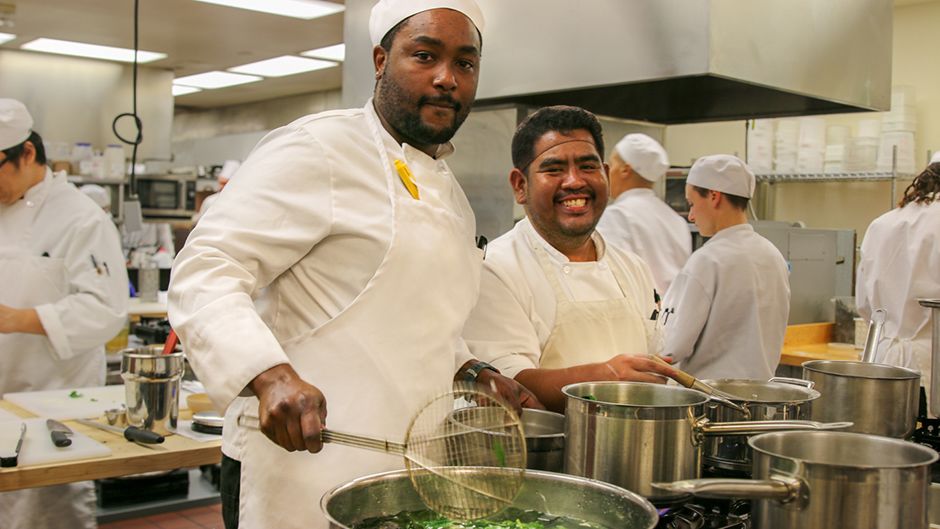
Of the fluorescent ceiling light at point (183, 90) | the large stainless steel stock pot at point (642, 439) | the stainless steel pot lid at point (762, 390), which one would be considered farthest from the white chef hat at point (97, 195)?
the large stainless steel stock pot at point (642, 439)

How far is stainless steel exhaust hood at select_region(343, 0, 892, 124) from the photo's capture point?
2338 millimetres

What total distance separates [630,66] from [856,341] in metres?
2.58

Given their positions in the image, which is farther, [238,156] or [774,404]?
[238,156]

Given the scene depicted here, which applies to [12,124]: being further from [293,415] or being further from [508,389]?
[293,415]

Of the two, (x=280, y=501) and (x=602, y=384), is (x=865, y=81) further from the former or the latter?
(x=280, y=501)

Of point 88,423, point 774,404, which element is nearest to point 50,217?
point 88,423

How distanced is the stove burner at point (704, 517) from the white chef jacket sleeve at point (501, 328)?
646 millimetres

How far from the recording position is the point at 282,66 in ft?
27.8

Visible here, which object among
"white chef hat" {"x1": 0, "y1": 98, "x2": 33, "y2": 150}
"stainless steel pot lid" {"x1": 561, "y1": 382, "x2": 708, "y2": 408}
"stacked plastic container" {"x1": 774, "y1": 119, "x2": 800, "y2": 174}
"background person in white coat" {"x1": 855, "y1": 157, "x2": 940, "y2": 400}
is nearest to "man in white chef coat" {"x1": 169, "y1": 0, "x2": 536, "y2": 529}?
"stainless steel pot lid" {"x1": 561, "y1": 382, "x2": 708, "y2": 408}

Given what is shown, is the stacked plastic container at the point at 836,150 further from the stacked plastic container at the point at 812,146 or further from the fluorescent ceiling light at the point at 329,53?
the fluorescent ceiling light at the point at 329,53

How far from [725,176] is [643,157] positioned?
2.68 ft

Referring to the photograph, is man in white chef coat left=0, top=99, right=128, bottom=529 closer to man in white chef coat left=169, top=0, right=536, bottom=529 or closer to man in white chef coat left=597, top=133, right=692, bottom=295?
man in white chef coat left=169, top=0, right=536, bottom=529

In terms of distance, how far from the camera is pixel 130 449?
7.09 feet

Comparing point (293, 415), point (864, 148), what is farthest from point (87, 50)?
point (293, 415)
